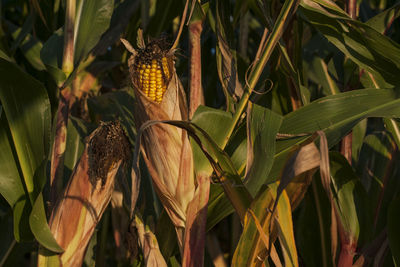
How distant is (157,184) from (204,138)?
0.15 metres

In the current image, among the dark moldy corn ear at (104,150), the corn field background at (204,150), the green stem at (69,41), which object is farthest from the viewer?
the green stem at (69,41)

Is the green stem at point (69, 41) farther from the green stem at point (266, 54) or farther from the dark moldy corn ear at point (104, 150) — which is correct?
the green stem at point (266, 54)

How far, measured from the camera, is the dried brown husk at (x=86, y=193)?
107cm

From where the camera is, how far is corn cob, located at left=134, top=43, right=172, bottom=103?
1021mm

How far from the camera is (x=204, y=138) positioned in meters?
0.93

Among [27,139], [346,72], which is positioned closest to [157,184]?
[27,139]

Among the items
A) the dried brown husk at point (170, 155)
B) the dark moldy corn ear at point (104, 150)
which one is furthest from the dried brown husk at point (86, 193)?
the dried brown husk at point (170, 155)

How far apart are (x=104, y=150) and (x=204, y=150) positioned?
0.85ft

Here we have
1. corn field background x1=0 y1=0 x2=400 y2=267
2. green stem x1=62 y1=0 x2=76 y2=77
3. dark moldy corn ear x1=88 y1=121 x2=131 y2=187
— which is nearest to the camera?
corn field background x1=0 y1=0 x2=400 y2=267

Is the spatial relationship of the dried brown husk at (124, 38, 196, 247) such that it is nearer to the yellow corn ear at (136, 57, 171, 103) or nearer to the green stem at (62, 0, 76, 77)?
the yellow corn ear at (136, 57, 171, 103)

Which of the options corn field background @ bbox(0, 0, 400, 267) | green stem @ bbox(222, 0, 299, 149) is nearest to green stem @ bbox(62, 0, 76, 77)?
corn field background @ bbox(0, 0, 400, 267)

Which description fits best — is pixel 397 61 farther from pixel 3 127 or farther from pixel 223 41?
pixel 3 127

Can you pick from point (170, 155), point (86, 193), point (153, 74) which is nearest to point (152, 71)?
point (153, 74)

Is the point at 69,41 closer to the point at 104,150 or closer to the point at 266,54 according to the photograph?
the point at 104,150
